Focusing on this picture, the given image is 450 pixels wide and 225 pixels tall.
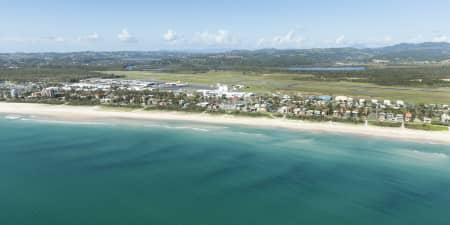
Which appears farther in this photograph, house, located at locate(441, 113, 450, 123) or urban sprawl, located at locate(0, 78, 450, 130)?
urban sprawl, located at locate(0, 78, 450, 130)

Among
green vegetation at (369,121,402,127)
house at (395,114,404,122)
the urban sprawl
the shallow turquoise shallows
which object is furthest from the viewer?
the urban sprawl

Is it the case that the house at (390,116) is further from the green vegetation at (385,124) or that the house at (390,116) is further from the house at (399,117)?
the green vegetation at (385,124)

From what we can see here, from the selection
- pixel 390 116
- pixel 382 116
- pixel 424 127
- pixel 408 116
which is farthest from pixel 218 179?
pixel 408 116

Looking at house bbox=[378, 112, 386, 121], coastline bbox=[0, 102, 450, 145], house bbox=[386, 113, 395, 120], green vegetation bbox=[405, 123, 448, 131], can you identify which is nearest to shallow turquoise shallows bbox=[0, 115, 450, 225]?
coastline bbox=[0, 102, 450, 145]

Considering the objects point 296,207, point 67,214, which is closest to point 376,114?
point 296,207

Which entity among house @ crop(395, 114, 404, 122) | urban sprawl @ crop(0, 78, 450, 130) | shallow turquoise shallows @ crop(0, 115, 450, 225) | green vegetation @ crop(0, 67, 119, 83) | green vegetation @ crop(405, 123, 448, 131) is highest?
green vegetation @ crop(0, 67, 119, 83)

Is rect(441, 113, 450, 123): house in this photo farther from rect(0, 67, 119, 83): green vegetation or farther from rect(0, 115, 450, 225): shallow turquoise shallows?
rect(0, 67, 119, 83): green vegetation

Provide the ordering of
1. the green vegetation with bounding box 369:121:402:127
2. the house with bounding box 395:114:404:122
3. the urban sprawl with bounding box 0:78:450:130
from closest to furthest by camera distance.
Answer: the green vegetation with bounding box 369:121:402:127 → the house with bounding box 395:114:404:122 → the urban sprawl with bounding box 0:78:450:130
